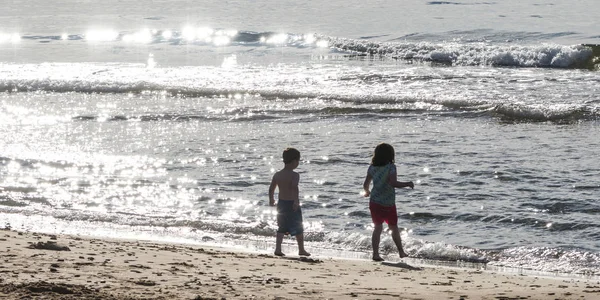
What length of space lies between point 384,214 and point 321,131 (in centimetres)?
803

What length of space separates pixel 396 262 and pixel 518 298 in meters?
2.22

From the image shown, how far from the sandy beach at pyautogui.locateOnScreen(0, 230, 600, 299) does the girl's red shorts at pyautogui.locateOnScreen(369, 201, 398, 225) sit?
415 mm

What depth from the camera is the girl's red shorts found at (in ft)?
28.2

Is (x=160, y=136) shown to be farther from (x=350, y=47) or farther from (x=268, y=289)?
(x=350, y=47)

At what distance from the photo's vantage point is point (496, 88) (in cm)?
2208

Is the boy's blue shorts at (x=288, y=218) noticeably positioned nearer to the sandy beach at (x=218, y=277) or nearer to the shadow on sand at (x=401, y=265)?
the sandy beach at (x=218, y=277)

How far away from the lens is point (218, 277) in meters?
6.76

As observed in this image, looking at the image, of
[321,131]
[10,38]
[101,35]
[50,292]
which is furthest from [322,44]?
[50,292]

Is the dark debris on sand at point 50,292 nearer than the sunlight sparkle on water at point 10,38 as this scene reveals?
Yes

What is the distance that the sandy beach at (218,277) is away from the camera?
6090 mm

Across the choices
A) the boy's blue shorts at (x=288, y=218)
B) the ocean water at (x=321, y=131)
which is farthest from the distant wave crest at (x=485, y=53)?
the boy's blue shorts at (x=288, y=218)

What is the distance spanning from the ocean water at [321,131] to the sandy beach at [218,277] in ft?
3.60

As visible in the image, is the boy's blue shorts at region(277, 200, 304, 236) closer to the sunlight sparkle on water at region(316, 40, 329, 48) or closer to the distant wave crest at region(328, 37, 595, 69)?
the distant wave crest at region(328, 37, 595, 69)

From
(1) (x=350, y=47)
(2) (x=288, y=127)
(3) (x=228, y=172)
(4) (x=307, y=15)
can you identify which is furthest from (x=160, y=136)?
(4) (x=307, y=15)
